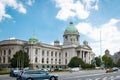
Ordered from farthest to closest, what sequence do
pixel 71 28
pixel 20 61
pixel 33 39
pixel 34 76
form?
1. pixel 71 28
2. pixel 33 39
3. pixel 20 61
4. pixel 34 76

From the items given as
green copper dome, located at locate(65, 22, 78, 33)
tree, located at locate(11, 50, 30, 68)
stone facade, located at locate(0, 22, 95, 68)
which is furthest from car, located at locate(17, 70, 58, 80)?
green copper dome, located at locate(65, 22, 78, 33)

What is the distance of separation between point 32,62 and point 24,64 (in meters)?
21.7

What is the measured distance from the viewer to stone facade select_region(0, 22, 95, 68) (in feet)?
436

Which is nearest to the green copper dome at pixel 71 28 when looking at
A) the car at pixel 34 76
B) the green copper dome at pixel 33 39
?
the green copper dome at pixel 33 39

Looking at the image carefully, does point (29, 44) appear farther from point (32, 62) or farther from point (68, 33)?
point (68, 33)

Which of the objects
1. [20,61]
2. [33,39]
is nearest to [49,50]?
[33,39]

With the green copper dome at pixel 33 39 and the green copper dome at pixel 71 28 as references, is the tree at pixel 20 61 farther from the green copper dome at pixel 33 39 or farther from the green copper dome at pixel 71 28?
the green copper dome at pixel 71 28

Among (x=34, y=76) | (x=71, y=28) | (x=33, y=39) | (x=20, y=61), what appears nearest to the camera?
(x=34, y=76)

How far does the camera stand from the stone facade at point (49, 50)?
436 feet

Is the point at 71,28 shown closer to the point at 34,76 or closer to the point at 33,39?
the point at 33,39

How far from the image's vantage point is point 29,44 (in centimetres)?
13312

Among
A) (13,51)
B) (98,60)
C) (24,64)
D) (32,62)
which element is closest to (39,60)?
(32,62)

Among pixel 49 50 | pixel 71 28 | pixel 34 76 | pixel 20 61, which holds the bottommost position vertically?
pixel 34 76

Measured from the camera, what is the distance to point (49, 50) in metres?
149
